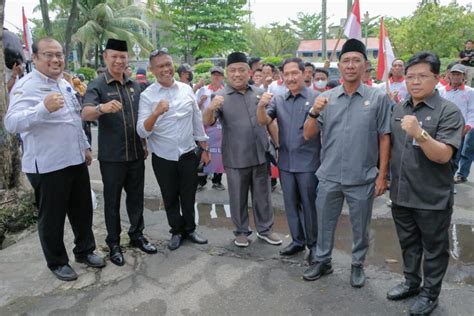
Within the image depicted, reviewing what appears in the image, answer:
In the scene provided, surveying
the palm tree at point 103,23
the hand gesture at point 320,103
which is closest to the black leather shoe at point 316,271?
the hand gesture at point 320,103

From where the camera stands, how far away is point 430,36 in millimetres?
20641

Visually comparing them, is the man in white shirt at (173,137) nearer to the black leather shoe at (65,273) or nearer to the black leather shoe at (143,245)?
the black leather shoe at (143,245)

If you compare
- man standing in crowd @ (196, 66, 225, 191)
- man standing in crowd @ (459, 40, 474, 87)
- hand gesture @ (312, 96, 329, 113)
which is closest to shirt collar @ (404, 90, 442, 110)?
hand gesture @ (312, 96, 329, 113)

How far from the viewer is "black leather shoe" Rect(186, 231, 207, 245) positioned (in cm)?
427

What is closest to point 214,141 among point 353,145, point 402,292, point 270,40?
point 353,145

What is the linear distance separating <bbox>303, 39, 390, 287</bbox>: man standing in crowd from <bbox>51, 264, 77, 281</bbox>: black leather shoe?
208 cm

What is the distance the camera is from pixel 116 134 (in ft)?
12.0

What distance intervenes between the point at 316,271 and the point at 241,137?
144cm

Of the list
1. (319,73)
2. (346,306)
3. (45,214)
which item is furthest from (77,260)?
(319,73)

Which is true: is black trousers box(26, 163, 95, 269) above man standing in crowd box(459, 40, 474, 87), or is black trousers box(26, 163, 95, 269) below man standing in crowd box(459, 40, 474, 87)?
below

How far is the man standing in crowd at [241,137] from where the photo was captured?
12.8 ft

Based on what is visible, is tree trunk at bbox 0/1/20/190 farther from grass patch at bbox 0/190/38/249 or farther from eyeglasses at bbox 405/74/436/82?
eyeglasses at bbox 405/74/436/82

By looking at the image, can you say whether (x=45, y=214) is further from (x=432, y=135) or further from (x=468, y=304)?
(x=468, y=304)

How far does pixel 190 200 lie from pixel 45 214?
1.41m
